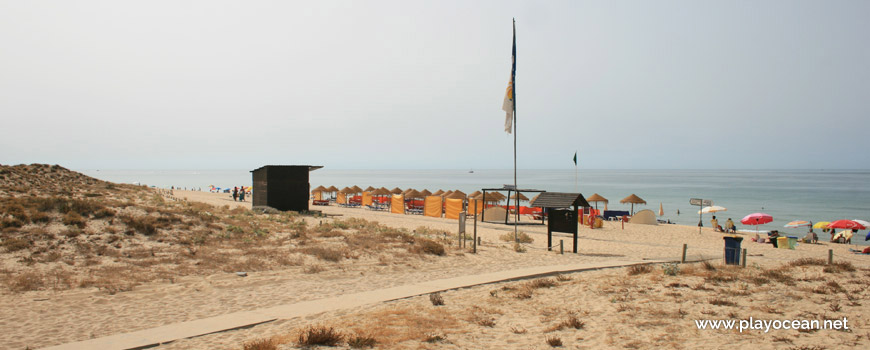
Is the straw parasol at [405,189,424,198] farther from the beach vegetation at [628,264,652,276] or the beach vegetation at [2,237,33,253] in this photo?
the beach vegetation at [628,264,652,276]

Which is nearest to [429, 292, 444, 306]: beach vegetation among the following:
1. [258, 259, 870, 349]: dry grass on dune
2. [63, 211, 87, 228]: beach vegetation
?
[258, 259, 870, 349]: dry grass on dune

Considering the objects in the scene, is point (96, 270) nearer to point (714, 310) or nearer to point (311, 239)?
point (311, 239)

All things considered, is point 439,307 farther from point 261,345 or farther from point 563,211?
point 563,211

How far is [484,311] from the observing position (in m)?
8.45

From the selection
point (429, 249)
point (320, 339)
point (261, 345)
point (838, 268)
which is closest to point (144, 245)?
point (429, 249)

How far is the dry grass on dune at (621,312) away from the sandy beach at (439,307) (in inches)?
1.0

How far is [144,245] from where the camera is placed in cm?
1456

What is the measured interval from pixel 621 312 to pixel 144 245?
538 inches

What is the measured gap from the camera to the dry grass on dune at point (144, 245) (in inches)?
443

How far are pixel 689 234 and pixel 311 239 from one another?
20.3 m

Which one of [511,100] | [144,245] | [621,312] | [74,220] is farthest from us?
[511,100]

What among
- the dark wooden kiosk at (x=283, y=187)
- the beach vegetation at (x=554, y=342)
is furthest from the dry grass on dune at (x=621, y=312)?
the dark wooden kiosk at (x=283, y=187)

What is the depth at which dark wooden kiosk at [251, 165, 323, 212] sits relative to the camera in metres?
29.6

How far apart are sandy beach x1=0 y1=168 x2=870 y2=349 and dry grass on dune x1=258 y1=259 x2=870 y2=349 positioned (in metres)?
0.03
